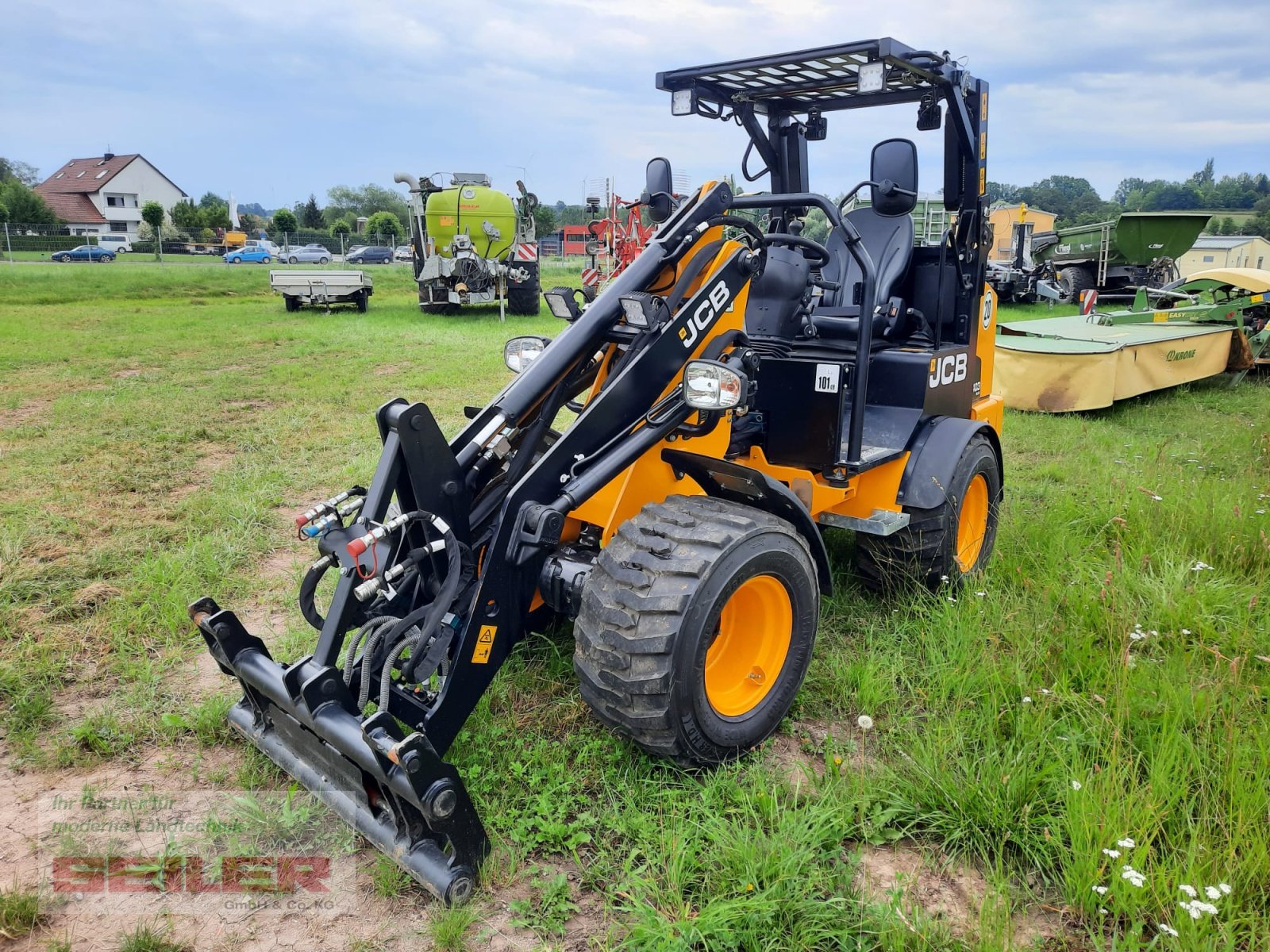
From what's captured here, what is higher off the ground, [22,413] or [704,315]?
[704,315]

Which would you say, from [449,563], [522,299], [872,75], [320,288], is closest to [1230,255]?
[522,299]

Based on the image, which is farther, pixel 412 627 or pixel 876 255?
pixel 876 255

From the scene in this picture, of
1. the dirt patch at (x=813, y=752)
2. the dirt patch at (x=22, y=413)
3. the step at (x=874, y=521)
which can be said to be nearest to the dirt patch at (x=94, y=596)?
the dirt patch at (x=813, y=752)

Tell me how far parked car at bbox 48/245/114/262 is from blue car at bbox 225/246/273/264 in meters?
4.62

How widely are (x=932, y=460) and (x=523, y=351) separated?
2.06 metres

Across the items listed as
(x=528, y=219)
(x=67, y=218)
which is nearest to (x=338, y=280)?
(x=528, y=219)

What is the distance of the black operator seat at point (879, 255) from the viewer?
14.1 feet

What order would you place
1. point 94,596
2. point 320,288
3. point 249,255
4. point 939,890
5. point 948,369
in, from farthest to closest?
point 249,255, point 320,288, point 948,369, point 94,596, point 939,890

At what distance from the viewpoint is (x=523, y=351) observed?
3639 mm

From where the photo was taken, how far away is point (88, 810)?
9.35 ft

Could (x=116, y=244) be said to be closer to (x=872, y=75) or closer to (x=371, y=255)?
(x=371, y=255)

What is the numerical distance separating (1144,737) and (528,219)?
17783 millimetres

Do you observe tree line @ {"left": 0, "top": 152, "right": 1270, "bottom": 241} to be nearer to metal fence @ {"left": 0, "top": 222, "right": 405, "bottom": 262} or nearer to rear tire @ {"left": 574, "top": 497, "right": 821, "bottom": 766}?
metal fence @ {"left": 0, "top": 222, "right": 405, "bottom": 262}

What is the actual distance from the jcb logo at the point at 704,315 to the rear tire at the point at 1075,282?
19.7 metres
